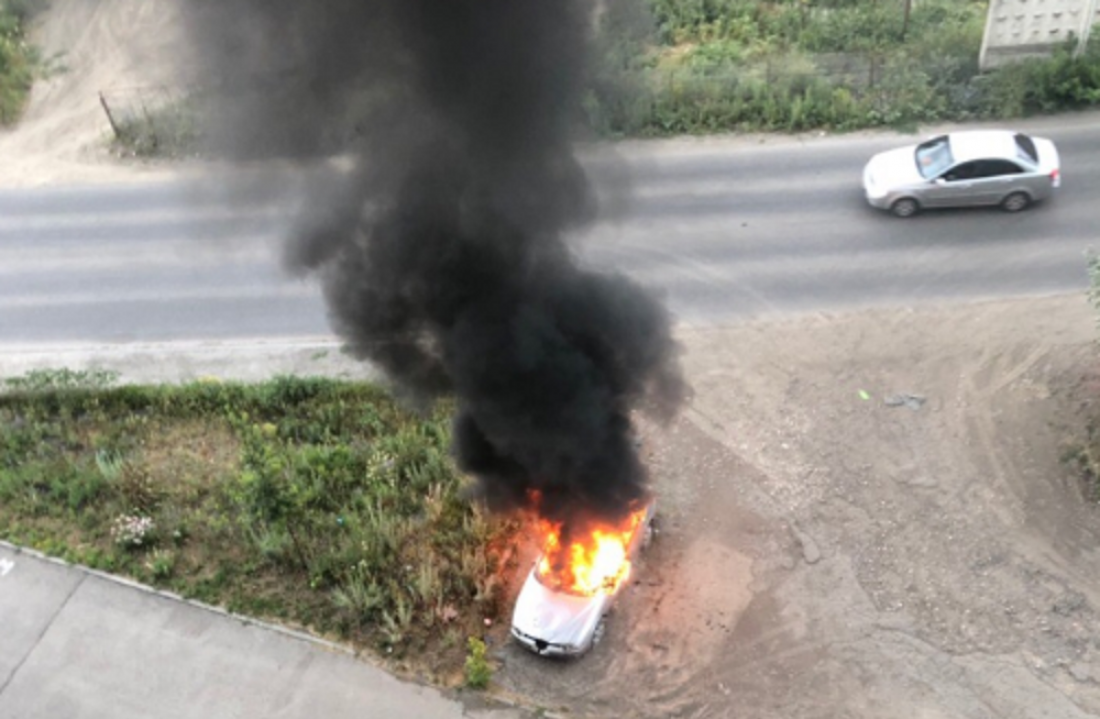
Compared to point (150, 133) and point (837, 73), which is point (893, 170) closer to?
point (837, 73)

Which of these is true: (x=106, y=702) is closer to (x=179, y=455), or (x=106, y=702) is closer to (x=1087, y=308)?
(x=179, y=455)

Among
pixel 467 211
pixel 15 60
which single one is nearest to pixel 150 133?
pixel 15 60

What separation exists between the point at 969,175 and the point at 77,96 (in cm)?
2112

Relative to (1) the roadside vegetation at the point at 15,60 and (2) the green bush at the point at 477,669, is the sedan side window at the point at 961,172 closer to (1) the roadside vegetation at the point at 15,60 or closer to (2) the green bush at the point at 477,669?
(2) the green bush at the point at 477,669

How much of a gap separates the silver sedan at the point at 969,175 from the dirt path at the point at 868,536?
2.62 metres

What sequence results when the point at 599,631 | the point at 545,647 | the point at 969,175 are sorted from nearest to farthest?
1. the point at 545,647
2. the point at 599,631
3. the point at 969,175

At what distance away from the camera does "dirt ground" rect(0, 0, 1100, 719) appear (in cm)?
1284

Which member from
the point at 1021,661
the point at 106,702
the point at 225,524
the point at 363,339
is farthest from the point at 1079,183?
the point at 106,702

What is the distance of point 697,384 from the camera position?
16.9 m


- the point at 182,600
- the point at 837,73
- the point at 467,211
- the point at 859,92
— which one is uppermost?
the point at 467,211

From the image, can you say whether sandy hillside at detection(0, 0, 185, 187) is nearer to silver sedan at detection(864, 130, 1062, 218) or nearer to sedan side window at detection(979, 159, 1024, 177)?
silver sedan at detection(864, 130, 1062, 218)

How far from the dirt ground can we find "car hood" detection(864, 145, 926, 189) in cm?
292

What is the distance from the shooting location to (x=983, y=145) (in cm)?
1916

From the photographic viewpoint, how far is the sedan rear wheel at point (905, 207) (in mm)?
19302
